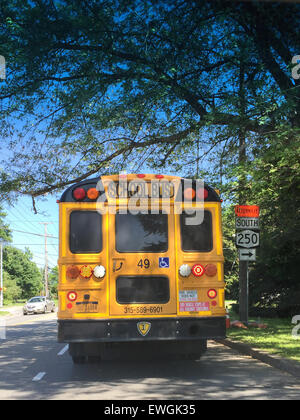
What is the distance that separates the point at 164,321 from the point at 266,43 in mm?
6991

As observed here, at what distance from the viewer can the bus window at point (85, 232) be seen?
28.9ft

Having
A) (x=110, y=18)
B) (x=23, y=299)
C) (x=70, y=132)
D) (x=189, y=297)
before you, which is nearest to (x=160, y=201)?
(x=189, y=297)

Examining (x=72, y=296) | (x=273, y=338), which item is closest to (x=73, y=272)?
(x=72, y=296)

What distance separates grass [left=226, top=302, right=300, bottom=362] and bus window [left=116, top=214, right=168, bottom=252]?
10.6 feet

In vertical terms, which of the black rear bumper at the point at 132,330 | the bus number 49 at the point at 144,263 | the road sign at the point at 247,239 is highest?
Answer: the road sign at the point at 247,239

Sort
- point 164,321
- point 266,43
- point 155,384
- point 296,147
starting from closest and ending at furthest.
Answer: point 155,384 → point 164,321 → point 296,147 → point 266,43

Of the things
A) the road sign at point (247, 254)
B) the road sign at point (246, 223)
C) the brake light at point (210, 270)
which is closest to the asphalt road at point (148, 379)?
the brake light at point (210, 270)

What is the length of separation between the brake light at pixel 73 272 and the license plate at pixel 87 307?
0.44 meters

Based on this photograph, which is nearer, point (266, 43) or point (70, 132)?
point (266, 43)

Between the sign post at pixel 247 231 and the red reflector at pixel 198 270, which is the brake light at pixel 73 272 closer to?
the red reflector at pixel 198 270

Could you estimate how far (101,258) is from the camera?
873cm

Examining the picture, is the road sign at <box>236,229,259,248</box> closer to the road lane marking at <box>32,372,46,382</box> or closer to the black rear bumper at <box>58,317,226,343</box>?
the black rear bumper at <box>58,317,226,343</box>

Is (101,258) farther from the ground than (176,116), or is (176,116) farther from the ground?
(176,116)

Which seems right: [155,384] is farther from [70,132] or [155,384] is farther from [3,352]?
[70,132]
